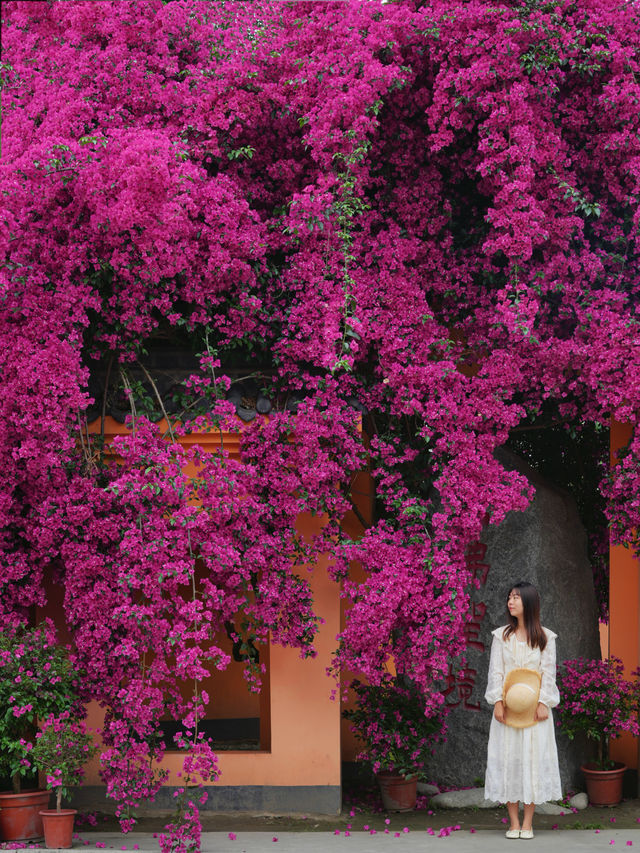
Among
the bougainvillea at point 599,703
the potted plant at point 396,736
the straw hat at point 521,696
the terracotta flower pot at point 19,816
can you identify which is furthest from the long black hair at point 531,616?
the terracotta flower pot at point 19,816

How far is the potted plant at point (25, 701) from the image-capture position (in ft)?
20.0

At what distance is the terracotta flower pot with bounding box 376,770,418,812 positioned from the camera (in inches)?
286

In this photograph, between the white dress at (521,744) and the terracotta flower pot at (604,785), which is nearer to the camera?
the white dress at (521,744)

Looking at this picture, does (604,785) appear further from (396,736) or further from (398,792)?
(396,736)

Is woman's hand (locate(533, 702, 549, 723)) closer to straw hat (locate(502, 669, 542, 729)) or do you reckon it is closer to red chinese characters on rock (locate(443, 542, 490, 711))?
straw hat (locate(502, 669, 542, 729))

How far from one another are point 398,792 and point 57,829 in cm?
249

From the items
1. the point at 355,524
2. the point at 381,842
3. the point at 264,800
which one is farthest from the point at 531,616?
the point at 355,524

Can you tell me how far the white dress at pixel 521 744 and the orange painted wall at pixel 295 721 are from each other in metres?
1.38

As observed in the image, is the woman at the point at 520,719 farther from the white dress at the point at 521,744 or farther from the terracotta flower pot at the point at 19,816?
the terracotta flower pot at the point at 19,816

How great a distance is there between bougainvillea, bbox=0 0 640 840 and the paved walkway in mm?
617

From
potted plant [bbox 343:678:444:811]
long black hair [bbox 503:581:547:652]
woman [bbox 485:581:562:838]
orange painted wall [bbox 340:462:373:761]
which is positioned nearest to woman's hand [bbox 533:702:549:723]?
woman [bbox 485:581:562:838]

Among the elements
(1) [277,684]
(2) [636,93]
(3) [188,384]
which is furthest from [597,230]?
(1) [277,684]

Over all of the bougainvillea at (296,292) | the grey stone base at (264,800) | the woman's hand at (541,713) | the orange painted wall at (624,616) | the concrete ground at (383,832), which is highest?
the bougainvillea at (296,292)

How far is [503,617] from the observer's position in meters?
7.71
